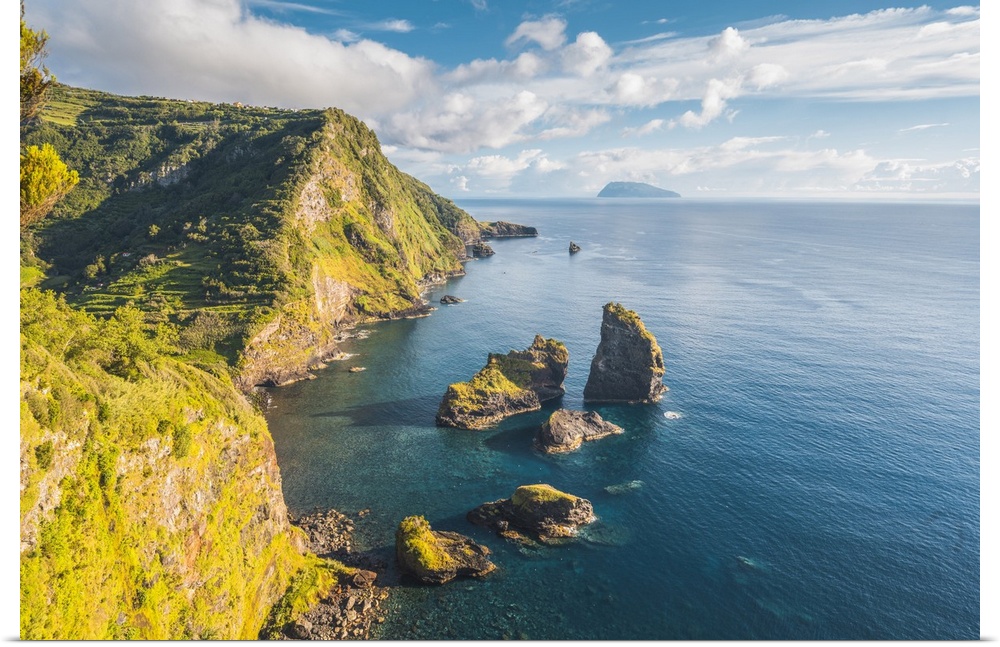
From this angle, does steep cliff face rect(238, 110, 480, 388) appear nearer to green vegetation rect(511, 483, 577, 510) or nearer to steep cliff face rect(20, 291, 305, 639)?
steep cliff face rect(20, 291, 305, 639)

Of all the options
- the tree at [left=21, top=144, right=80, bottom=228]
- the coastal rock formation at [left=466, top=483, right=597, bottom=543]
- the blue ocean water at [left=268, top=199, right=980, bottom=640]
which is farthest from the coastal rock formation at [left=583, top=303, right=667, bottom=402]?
the tree at [left=21, top=144, right=80, bottom=228]

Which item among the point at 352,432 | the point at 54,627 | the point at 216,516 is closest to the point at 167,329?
the point at 352,432

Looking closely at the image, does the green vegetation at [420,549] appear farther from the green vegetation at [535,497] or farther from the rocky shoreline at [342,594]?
the green vegetation at [535,497]

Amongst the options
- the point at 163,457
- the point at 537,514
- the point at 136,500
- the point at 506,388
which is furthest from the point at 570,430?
the point at 136,500

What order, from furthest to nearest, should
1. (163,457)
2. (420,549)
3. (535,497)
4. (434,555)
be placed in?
(535,497) → (434,555) → (420,549) → (163,457)

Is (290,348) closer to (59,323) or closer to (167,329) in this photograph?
(167,329)

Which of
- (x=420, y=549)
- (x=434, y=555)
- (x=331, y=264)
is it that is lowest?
(x=434, y=555)

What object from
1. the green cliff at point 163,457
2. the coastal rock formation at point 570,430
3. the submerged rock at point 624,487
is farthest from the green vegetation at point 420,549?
the coastal rock formation at point 570,430

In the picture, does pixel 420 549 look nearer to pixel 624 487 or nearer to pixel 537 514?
pixel 537 514
